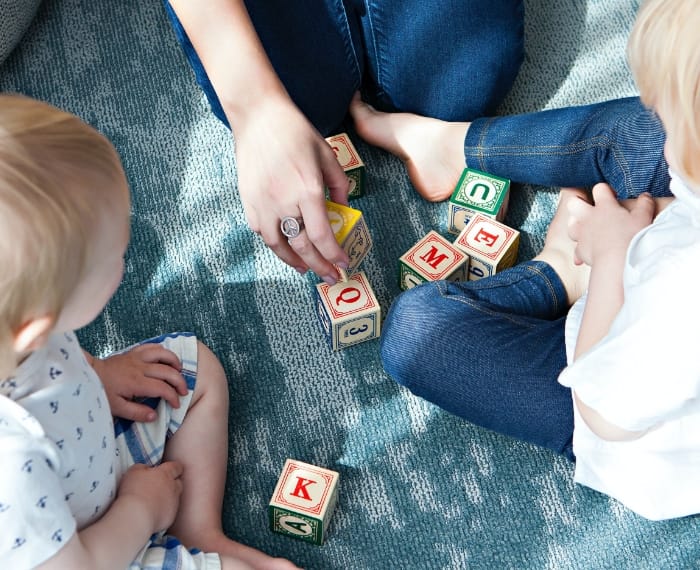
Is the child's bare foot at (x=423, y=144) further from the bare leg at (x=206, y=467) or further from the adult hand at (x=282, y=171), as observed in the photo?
the bare leg at (x=206, y=467)

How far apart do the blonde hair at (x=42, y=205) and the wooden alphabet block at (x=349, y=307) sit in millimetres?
467

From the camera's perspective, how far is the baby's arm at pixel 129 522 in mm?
850

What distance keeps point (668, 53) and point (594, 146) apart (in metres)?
0.45

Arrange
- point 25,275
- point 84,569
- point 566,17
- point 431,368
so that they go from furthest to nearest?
point 566,17 → point 431,368 → point 84,569 → point 25,275

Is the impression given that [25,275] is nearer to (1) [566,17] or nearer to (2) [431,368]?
(2) [431,368]

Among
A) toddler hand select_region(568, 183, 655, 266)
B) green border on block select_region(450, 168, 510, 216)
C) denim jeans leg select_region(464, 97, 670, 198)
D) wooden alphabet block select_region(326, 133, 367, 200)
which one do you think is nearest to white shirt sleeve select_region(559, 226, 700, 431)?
toddler hand select_region(568, 183, 655, 266)

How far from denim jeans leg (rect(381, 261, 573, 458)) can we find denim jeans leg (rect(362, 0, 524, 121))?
1.20 ft

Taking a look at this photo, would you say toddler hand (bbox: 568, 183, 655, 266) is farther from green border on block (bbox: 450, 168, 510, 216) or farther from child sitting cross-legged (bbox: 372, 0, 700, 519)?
green border on block (bbox: 450, 168, 510, 216)

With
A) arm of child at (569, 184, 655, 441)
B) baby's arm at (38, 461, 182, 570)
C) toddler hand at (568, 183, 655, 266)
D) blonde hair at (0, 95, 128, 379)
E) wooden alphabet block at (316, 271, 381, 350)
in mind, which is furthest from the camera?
wooden alphabet block at (316, 271, 381, 350)

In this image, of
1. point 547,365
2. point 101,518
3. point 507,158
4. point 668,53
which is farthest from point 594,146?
point 101,518

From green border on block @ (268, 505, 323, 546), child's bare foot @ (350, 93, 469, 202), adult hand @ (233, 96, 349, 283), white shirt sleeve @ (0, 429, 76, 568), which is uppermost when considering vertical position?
adult hand @ (233, 96, 349, 283)

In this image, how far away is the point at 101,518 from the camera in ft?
3.10

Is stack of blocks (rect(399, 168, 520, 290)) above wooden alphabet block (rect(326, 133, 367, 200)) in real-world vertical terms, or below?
below

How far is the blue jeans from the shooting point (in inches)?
51.9
